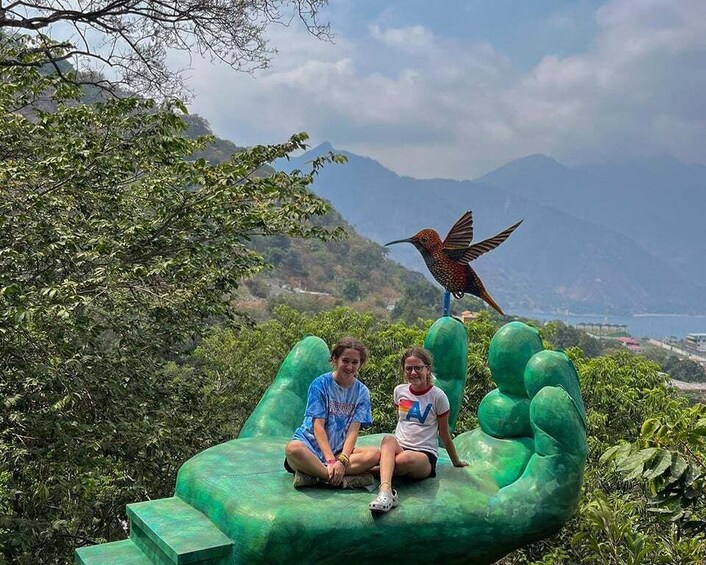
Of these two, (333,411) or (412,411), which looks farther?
(412,411)

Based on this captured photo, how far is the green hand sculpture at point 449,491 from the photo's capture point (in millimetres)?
3443

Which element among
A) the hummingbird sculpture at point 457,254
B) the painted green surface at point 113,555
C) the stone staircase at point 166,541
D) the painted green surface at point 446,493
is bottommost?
the painted green surface at point 113,555

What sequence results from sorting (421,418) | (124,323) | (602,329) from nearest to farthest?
(421,418) → (124,323) → (602,329)

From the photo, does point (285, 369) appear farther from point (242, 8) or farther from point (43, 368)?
point (242, 8)

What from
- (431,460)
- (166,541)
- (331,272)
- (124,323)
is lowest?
(166,541)

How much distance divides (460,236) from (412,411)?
1.68 meters

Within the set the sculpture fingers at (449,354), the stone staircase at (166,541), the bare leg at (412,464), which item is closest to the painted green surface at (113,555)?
the stone staircase at (166,541)

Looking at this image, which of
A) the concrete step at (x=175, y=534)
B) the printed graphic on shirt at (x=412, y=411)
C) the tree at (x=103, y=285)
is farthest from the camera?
the tree at (x=103, y=285)

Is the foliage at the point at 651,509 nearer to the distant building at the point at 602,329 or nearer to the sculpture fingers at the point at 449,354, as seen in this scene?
the sculpture fingers at the point at 449,354

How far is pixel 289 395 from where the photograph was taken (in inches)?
196

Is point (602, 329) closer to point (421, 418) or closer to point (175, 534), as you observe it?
point (421, 418)

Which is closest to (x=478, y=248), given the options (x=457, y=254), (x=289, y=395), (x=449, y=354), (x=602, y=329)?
(x=457, y=254)

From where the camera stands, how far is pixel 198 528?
357cm

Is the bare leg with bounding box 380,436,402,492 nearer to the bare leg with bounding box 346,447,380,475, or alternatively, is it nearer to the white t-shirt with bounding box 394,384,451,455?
the bare leg with bounding box 346,447,380,475
